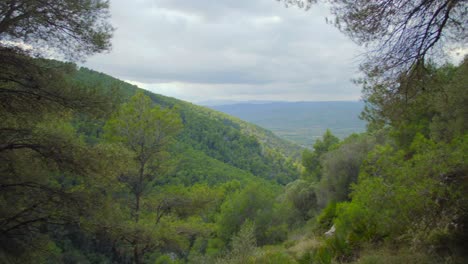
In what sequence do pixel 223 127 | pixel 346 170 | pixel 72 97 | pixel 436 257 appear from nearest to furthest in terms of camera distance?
pixel 436 257
pixel 72 97
pixel 346 170
pixel 223 127

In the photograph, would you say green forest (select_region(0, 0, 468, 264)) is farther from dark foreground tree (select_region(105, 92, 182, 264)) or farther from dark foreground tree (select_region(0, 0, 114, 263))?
dark foreground tree (select_region(105, 92, 182, 264))

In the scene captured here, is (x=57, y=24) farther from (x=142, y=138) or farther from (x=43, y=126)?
(x=142, y=138)

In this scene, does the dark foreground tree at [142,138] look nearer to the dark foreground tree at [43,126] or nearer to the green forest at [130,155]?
the green forest at [130,155]

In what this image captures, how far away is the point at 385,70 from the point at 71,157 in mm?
5585

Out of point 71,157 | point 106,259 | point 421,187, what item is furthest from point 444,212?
point 106,259

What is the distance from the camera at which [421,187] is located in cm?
452

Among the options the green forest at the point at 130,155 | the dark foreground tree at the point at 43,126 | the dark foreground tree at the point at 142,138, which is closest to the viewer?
the green forest at the point at 130,155

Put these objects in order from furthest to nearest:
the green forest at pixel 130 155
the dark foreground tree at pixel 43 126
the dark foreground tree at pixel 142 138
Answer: the dark foreground tree at pixel 142 138
the dark foreground tree at pixel 43 126
the green forest at pixel 130 155

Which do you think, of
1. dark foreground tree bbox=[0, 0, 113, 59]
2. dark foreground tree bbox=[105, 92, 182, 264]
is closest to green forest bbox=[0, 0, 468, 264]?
dark foreground tree bbox=[0, 0, 113, 59]

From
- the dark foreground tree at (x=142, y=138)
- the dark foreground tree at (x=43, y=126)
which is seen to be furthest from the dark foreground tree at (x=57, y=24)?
the dark foreground tree at (x=142, y=138)

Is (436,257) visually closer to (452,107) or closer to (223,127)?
(452,107)

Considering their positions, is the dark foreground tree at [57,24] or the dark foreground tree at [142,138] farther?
the dark foreground tree at [142,138]

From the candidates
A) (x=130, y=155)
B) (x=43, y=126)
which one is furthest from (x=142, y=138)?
(x=43, y=126)

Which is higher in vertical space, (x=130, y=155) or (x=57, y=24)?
(x=57, y=24)
